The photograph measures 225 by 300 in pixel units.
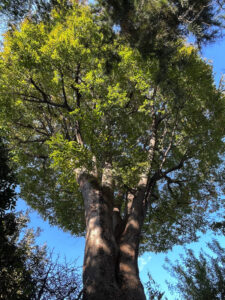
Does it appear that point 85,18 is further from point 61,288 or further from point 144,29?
point 61,288

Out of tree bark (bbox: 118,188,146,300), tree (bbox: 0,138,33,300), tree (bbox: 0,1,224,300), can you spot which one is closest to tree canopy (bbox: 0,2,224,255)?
tree (bbox: 0,1,224,300)

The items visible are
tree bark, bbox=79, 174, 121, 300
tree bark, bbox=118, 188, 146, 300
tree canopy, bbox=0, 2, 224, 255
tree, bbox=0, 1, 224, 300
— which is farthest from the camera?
tree canopy, bbox=0, 2, 224, 255

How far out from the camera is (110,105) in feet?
23.7

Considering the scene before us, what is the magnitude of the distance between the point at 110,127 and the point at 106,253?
4.42 metres

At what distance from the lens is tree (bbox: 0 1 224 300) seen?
614cm

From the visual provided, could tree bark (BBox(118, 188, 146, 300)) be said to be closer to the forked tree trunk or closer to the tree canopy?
the forked tree trunk

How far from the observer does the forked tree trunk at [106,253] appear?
15.3ft

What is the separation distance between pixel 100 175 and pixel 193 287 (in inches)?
232

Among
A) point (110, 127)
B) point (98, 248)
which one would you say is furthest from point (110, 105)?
point (98, 248)

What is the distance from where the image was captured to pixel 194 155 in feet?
31.1

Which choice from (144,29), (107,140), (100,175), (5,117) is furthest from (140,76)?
(5,117)

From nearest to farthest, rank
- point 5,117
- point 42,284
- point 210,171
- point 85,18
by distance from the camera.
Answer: point 42,284, point 85,18, point 5,117, point 210,171

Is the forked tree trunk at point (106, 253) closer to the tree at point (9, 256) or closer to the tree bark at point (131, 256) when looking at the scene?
the tree bark at point (131, 256)

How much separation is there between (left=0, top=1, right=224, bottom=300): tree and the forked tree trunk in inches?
1.0
